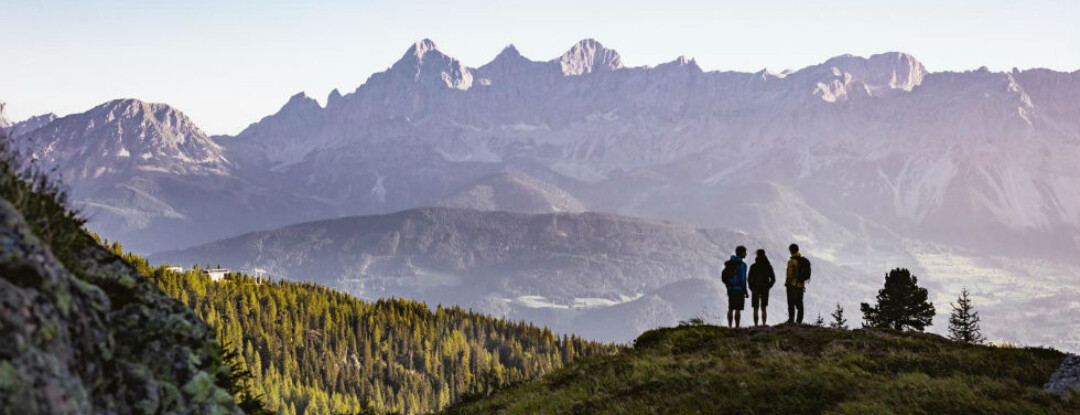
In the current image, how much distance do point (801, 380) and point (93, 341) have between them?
1516 cm

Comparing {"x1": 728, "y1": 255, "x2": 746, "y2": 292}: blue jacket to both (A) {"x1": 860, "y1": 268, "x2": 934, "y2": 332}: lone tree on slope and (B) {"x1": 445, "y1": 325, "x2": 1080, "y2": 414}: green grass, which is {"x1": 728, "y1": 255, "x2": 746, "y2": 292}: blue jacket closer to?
(B) {"x1": 445, "y1": 325, "x2": 1080, "y2": 414}: green grass

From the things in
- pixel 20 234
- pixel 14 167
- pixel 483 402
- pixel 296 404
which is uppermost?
pixel 14 167

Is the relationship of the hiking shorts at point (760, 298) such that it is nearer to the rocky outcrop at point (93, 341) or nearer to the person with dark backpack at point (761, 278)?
the person with dark backpack at point (761, 278)

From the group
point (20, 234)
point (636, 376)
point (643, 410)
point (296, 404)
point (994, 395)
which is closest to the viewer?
point (20, 234)

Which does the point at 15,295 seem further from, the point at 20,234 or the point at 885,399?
the point at 885,399

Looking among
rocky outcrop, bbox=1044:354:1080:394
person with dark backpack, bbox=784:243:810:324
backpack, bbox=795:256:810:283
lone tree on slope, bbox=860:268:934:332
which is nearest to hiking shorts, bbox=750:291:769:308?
person with dark backpack, bbox=784:243:810:324

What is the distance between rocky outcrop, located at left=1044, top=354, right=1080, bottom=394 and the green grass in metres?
0.60

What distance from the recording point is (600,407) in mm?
18172

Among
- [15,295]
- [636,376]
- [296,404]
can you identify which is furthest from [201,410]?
[296,404]

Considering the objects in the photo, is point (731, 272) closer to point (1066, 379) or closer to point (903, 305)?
point (1066, 379)

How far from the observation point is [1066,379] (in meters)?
15.9

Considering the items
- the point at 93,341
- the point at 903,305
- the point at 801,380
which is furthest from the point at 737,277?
the point at 903,305

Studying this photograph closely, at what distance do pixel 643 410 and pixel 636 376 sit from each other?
4.13 metres

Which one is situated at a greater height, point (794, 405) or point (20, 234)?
point (20, 234)
